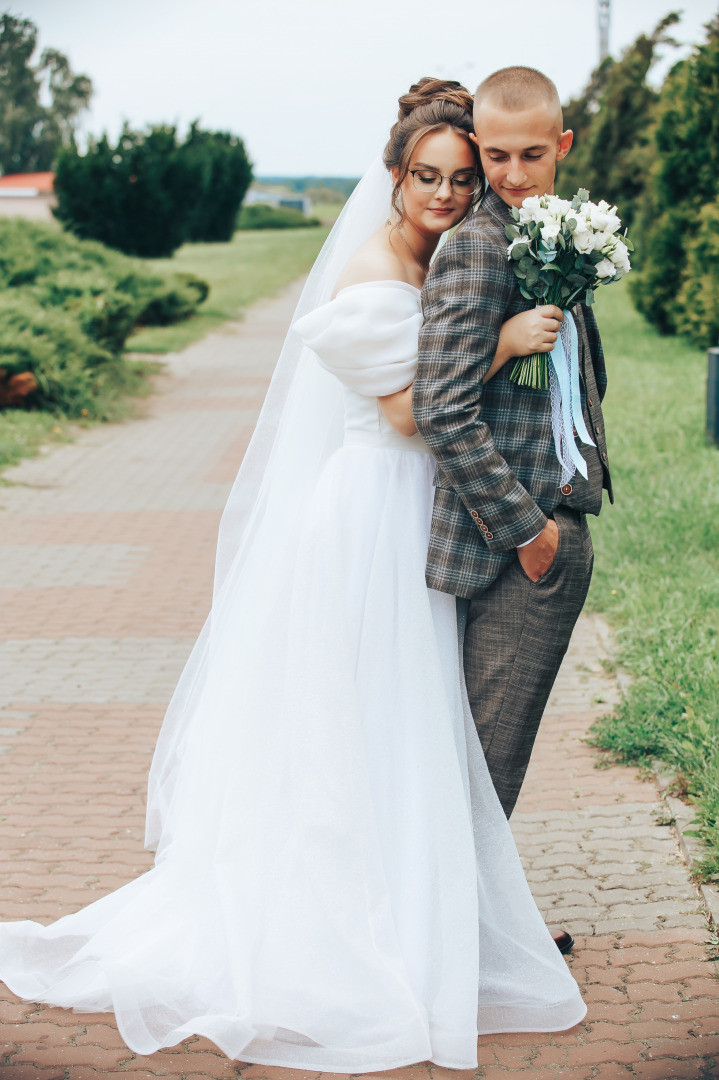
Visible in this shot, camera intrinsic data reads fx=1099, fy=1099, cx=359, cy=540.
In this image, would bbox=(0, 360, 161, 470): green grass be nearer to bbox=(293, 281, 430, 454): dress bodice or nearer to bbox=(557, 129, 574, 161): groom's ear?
bbox=(293, 281, 430, 454): dress bodice

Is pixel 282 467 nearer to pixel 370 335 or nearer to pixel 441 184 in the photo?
pixel 370 335

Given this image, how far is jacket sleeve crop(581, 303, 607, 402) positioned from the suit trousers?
40cm

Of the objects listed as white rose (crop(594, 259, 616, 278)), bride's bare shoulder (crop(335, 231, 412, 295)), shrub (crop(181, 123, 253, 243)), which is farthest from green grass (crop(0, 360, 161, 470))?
shrub (crop(181, 123, 253, 243))

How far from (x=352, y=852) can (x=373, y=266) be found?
4.58 feet

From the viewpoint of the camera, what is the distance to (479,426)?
242cm

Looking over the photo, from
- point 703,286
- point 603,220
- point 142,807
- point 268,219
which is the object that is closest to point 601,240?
point 603,220

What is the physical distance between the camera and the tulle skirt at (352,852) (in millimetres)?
2617

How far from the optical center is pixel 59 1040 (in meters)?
2.75

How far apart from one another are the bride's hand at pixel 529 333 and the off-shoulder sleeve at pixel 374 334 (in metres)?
0.20

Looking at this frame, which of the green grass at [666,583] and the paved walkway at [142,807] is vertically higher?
the green grass at [666,583]

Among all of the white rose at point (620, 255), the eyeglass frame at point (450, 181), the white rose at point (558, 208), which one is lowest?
the white rose at point (620, 255)

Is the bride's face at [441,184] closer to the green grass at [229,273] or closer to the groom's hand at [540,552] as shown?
the groom's hand at [540,552]

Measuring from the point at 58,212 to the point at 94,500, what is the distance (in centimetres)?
1702

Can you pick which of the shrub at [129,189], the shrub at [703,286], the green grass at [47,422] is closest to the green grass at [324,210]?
the shrub at [129,189]
